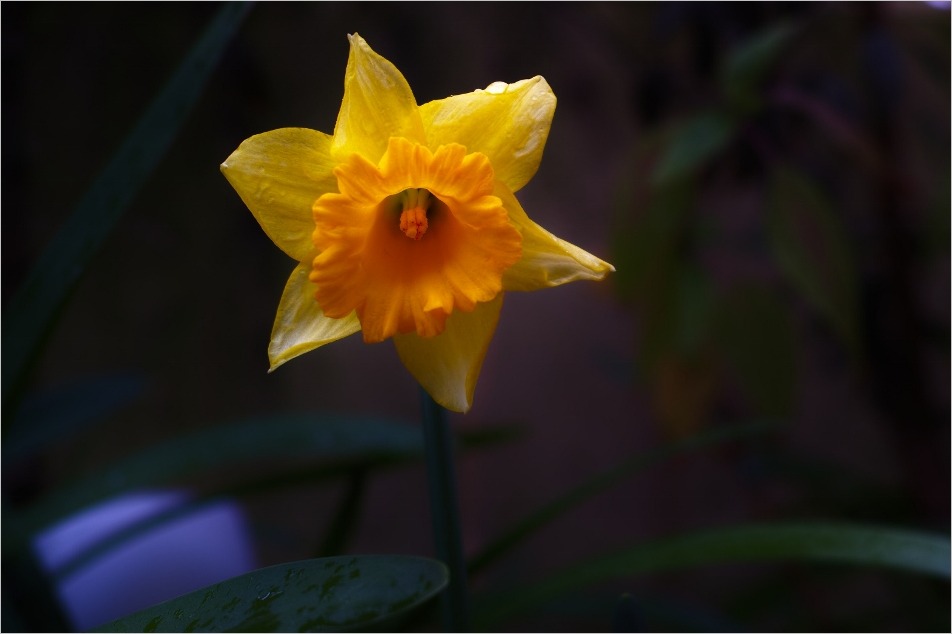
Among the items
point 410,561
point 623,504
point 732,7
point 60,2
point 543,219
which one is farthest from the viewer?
point 623,504

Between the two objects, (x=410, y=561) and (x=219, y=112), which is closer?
(x=410, y=561)

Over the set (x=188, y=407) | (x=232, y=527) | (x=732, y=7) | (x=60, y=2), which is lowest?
(x=232, y=527)

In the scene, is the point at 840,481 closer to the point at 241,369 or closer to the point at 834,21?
the point at 834,21

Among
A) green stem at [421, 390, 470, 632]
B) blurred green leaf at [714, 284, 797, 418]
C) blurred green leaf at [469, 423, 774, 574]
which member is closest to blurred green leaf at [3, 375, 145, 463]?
blurred green leaf at [469, 423, 774, 574]

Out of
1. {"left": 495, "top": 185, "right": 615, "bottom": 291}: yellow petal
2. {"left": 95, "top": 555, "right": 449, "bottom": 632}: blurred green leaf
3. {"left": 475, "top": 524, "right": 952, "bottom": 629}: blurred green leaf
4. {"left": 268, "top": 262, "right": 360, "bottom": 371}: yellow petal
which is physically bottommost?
{"left": 475, "top": 524, "right": 952, "bottom": 629}: blurred green leaf

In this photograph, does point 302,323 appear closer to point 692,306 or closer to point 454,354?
point 454,354

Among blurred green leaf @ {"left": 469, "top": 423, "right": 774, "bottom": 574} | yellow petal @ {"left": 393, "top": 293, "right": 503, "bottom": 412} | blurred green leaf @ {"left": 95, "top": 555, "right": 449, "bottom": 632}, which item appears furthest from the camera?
blurred green leaf @ {"left": 469, "top": 423, "right": 774, "bottom": 574}

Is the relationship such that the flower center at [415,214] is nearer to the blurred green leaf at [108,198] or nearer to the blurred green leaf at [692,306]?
the blurred green leaf at [108,198]

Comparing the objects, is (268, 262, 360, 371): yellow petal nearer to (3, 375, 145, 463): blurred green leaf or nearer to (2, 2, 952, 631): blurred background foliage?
(2, 2, 952, 631): blurred background foliage

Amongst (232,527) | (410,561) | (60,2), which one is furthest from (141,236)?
(410,561)
